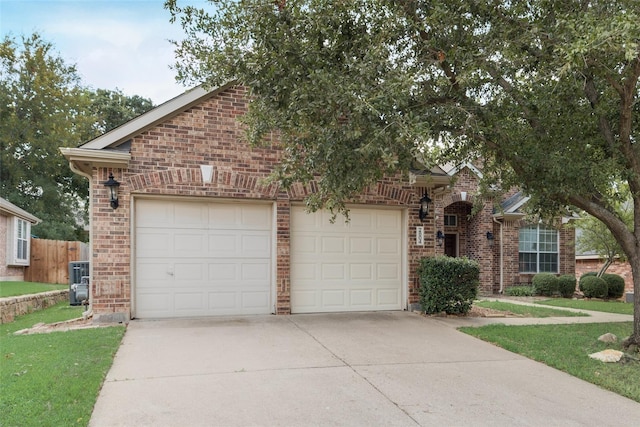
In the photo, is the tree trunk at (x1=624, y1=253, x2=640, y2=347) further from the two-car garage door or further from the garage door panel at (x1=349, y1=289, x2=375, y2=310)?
the garage door panel at (x1=349, y1=289, x2=375, y2=310)

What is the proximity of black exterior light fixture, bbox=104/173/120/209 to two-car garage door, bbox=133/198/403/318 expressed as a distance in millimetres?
440

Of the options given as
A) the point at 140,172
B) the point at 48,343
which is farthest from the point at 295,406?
the point at 140,172

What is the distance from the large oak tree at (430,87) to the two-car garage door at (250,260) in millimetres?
2515

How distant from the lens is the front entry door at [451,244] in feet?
59.1

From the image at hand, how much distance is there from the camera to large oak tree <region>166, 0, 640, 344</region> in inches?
238

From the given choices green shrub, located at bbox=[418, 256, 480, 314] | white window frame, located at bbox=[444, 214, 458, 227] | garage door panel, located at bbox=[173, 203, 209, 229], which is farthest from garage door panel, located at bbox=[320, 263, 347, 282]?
white window frame, located at bbox=[444, 214, 458, 227]

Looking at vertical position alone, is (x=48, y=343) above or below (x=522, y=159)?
below

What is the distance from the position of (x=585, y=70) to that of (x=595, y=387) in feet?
13.7

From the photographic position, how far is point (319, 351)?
22.0 feet

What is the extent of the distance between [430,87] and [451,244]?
39.2ft

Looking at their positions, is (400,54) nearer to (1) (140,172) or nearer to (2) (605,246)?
(1) (140,172)

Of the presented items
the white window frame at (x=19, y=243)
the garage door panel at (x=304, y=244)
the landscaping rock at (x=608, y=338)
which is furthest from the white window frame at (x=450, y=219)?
the white window frame at (x=19, y=243)

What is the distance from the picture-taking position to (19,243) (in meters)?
19.5

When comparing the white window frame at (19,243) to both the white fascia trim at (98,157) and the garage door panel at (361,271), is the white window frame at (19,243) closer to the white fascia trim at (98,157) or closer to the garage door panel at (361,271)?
the white fascia trim at (98,157)
